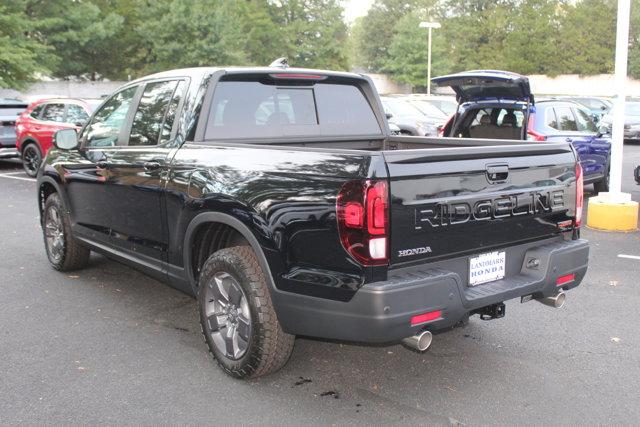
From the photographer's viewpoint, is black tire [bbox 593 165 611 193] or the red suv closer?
black tire [bbox 593 165 611 193]

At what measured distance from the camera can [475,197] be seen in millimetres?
3646

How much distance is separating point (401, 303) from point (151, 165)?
227 cm

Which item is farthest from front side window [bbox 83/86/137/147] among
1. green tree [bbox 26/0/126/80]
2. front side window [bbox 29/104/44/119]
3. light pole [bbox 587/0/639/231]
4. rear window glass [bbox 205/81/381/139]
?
green tree [bbox 26/0/126/80]

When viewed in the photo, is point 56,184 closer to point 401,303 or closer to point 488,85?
point 401,303

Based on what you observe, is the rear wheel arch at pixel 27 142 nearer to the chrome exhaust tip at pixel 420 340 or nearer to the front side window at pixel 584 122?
the front side window at pixel 584 122

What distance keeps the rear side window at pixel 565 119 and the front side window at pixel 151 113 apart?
7.23 meters

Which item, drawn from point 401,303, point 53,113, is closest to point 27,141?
point 53,113

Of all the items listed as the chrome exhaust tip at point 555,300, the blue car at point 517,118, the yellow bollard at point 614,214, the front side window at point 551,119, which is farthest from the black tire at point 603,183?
the chrome exhaust tip at point 555,300

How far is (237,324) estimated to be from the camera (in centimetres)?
406

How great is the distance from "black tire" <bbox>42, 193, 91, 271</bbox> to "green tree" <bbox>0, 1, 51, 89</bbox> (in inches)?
953

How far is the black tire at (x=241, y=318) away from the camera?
382 cm

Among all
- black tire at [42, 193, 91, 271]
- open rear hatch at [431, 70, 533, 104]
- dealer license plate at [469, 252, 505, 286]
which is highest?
open rear hatch at [431, 70, 533, 104]

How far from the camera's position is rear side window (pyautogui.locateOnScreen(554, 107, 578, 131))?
10.5 metres

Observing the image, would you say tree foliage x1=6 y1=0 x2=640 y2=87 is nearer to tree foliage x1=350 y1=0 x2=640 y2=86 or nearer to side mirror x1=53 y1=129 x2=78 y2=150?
tree foliage x1=350 y1=0 x2=640 y2=86
